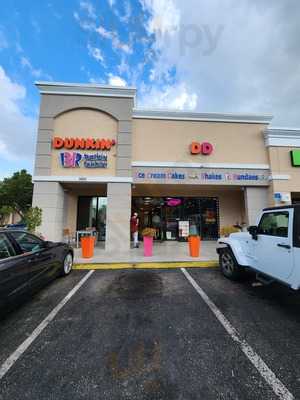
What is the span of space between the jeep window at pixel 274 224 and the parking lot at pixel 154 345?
144cm

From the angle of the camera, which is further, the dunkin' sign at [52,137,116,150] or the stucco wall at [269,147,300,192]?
the stucco wall at [269,147,300,192]

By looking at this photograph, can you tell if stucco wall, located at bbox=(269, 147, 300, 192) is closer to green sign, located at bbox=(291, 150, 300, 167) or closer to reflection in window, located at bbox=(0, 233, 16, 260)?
green sign, located at bbox=(291, 150, 300, 167)

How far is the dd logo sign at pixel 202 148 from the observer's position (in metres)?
9.92

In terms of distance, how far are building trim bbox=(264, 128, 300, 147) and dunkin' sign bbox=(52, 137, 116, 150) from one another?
28.9 feet

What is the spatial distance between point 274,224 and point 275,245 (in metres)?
0.49

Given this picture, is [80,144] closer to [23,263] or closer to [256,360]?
[23,263]

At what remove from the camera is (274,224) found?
4016 mm

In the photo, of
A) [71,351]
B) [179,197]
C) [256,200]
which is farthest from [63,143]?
[256,200]

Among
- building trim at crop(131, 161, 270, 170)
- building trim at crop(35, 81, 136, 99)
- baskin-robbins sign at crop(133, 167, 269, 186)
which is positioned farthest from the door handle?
building trim at crop(35, 81, 136, 99)

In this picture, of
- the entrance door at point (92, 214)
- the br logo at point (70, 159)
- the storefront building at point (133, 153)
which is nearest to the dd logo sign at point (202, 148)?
the storefront building at point (133, 153)

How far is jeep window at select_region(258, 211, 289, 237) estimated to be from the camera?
3648mm

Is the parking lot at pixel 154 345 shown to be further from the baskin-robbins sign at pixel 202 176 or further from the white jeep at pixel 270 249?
the baskin-robbins sign at pixel 202 176

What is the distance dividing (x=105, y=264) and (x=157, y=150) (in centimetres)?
635

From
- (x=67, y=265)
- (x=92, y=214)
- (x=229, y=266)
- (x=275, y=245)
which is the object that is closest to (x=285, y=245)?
(x=275, y=245)
